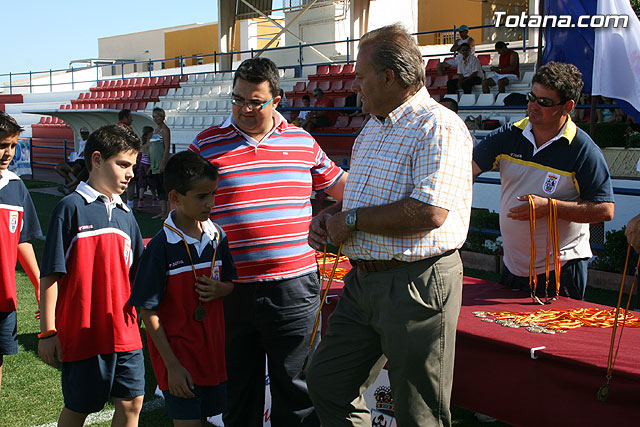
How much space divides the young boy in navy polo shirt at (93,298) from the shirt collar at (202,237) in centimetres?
33

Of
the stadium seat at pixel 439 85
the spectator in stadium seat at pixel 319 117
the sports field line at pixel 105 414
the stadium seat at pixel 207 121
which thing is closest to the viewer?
the sports field line at pixel 105 414

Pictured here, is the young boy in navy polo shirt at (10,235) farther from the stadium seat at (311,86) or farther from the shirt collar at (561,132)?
the stadium seat at (311,86)

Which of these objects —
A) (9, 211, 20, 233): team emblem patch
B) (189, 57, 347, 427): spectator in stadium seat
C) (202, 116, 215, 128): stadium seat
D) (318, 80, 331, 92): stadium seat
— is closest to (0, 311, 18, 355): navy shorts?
(9, 211, 20, 233): team emblem patch

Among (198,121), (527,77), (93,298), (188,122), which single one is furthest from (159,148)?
(93,298)

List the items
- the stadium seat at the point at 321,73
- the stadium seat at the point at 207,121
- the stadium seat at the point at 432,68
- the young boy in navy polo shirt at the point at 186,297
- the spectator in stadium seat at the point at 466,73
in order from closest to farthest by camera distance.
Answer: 1. the young boy in navy polo shirt at the point at 186,297
2. the spectator in stadium seat at the point at 466,73
3. the stadium seat at the point at 432,68
4. the stadium seat at the point at 321,73
5. the stadium seat at the point at 207,121

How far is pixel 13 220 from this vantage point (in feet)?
11.2

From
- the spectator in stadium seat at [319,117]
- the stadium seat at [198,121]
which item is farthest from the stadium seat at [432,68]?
the stadium seat at [198,121]

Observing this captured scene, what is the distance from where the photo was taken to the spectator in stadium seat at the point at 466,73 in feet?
45.0

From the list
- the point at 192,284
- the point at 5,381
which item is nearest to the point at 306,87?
the point at 5,381

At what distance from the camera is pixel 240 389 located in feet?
10.7

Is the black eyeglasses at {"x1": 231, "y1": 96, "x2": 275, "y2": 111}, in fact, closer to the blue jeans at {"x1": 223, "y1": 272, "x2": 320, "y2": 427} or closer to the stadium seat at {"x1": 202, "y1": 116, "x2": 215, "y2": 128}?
the blue jeans at {"x1": 223, "y1": 272, "x2": 320, "y2": 427}

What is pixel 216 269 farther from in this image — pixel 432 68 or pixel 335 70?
pixel 335 70

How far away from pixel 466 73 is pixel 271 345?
11.9 m

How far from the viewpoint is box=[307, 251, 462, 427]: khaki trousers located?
2387 millimetres
